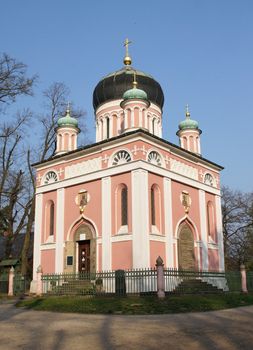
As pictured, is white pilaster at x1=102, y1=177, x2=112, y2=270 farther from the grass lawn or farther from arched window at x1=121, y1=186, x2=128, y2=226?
the grass lawn

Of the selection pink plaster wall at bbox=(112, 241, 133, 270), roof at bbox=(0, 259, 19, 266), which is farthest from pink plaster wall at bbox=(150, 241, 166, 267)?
roof at bbox=(0, 259, 19, 266)

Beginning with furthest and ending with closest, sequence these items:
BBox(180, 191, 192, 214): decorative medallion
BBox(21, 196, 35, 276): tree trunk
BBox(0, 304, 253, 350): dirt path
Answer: BBox(21, 196, 35, 276): tree trunk, BBox(180, 191, 192, 214): decorative medallion, BBox(0, 304, 253, 350): dirt path

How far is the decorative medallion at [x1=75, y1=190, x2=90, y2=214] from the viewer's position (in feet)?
68.2

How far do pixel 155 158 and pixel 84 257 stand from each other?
608 centimetres

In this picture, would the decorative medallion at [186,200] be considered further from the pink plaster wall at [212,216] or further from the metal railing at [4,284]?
the metal railing at [4,284]

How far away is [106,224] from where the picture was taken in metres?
19.4

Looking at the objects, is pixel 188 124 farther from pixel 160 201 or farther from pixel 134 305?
pixel 134 305

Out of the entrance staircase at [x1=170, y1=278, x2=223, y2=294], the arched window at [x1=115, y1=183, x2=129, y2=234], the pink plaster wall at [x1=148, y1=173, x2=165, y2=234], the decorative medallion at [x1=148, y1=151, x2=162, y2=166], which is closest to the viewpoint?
the entrance staircase at [x1=170, y1=278, x2=223, y2=294]

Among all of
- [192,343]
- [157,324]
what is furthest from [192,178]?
[192,343]

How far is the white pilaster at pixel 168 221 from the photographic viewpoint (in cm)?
1908

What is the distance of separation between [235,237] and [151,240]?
69.1 ft

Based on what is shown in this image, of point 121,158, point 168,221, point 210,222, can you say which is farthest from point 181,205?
point 121,158

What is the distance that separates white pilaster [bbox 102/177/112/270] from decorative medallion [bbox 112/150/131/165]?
2.93ft

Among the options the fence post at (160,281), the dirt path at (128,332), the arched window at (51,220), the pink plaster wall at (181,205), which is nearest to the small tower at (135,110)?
the pink plaster wall at (181,205)
